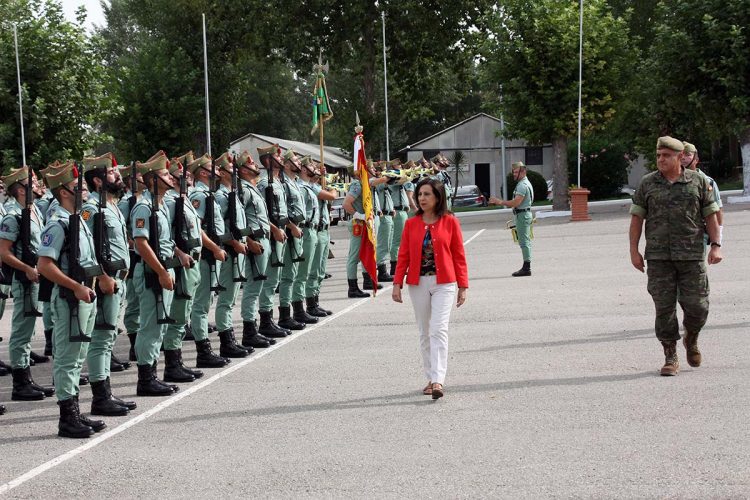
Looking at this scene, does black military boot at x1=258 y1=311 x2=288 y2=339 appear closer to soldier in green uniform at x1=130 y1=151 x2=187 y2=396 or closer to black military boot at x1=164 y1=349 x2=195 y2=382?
black military boot at x1=164 y1=349 x2=195 y2=382

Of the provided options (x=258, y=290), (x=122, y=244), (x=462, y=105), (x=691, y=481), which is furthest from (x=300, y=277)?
(x=462, y=105)

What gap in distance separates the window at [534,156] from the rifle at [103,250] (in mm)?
61706

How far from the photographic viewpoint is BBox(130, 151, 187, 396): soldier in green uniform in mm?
9973

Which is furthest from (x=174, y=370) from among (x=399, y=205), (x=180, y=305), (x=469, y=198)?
(x=469, y=198)

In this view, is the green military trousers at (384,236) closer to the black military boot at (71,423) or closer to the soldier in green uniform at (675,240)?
the soldier in green uniform at (675,240)

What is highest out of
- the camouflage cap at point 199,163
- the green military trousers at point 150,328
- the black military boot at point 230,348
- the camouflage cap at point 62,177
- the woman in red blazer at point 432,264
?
the camouflage cap at point 199,163

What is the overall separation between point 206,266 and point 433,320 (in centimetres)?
332

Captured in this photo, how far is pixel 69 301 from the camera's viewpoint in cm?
848

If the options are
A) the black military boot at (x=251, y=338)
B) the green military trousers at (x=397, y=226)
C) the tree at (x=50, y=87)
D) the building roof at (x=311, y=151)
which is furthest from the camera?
the building roof at (x=311, y=151)

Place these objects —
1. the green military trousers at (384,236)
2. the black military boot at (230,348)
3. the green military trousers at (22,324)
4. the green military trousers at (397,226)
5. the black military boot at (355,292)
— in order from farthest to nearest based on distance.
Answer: the green military trousers at (397,226)
the green military trousers at (384,236)
the black military boot at (355,292)
the black military boot at (230,348)
the green military trousers at (22,324)

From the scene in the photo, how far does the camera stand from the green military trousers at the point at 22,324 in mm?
10578

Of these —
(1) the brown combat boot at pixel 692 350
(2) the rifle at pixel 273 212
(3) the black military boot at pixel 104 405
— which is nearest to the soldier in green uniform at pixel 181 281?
(3) the black military boot at pixel 104 405

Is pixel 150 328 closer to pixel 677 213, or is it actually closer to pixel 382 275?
pixel 677 213

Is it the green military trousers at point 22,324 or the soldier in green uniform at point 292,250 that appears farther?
the soldier in green uniform at point 292,250
